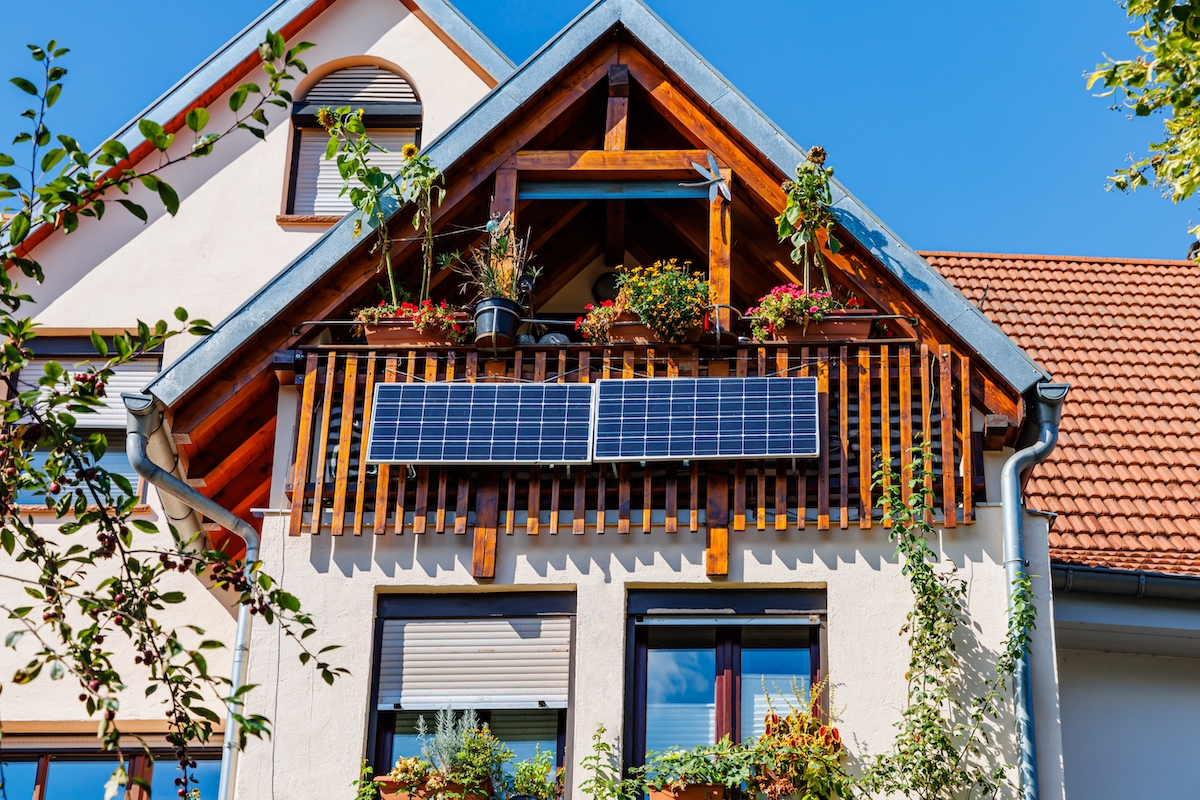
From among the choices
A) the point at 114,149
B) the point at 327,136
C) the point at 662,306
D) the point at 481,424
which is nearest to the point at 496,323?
the point at 481,424

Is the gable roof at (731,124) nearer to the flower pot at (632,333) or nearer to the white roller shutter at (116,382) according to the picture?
the flower pot at (632,333)

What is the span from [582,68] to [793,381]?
9.32 ft

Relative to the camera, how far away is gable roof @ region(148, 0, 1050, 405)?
9766 millimetres

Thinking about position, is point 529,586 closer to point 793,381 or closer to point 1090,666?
point 793,381

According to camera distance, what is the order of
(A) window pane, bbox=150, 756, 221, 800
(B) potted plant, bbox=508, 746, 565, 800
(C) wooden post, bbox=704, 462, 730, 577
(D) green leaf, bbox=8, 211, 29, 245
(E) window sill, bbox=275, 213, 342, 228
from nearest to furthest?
(D) green leaf, bbox=8, 211, 29, 245 → (B) potted plant, bbox=508, 746, 565, 800 → (C) wooden post, bbox=704, 462, 730, 577 → (A) window pane, bbox=150, 756, 221, 800 → (E) window sill, bbox=275, 213, 342, 228

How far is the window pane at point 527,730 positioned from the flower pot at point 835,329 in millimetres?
2911

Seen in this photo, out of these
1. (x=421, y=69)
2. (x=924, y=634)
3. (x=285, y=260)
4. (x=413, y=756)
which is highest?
(x=421, y=69)

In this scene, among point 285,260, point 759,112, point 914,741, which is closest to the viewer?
point 914,741

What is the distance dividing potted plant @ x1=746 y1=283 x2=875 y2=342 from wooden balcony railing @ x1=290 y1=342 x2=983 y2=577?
0.09 metres

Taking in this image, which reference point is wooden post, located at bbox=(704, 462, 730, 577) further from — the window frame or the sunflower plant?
the sunflower plant

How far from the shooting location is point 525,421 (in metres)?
9.87

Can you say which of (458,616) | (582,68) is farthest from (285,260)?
(458,616)

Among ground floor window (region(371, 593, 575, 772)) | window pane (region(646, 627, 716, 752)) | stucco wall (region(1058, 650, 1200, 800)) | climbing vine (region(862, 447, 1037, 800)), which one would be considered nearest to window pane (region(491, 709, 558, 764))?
ground floor window (region(371, 593, 575, 772))

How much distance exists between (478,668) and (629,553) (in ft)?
3.91
